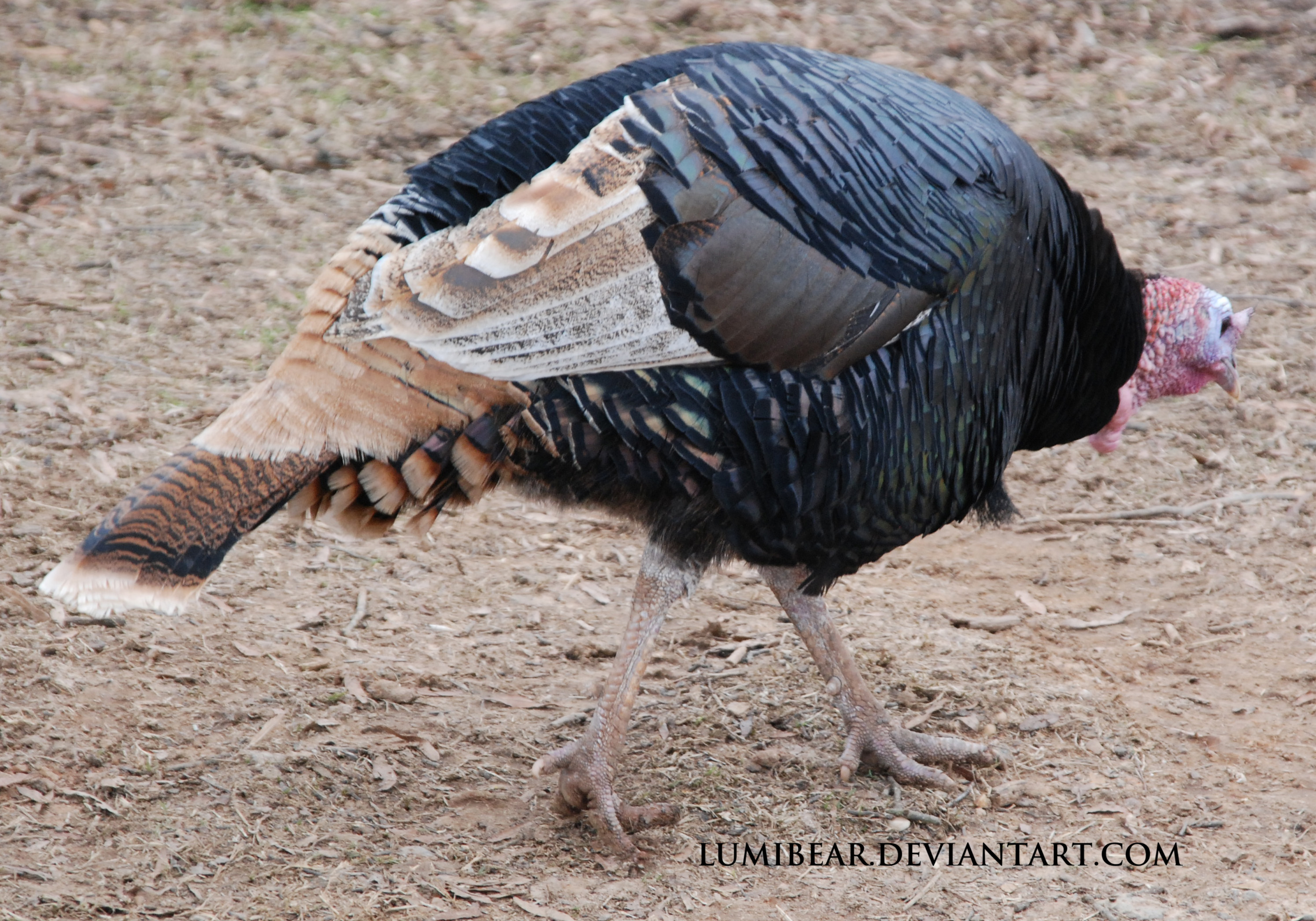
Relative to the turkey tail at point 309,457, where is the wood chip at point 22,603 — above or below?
below

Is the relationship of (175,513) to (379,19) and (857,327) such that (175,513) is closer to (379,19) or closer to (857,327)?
(857,327)

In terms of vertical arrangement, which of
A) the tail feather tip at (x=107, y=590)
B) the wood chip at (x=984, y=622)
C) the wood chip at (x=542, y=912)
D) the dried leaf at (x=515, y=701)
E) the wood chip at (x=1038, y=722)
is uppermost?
the tail feather tip at (x=107, y=590)

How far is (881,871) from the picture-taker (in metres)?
3.01

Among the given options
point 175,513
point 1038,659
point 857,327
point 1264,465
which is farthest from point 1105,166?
point 175,513

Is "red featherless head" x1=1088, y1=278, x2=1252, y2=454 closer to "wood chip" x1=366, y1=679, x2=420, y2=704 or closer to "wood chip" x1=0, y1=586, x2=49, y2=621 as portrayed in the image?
"wood chip" x1=366, y1=679, x2=420, y2=704

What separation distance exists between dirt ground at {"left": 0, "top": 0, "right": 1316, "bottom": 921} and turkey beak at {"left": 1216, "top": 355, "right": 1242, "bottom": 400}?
26.1 inches

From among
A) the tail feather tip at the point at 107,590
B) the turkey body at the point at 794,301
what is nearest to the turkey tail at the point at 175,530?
the tail feather tip at the point at 107,590

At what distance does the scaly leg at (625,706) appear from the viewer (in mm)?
3084

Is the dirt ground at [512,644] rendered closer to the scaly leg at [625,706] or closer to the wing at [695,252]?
the scaly leg at [625,706]

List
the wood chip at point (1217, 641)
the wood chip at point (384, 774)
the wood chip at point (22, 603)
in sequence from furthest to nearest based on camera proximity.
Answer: the wood chip at point (1217, 641) < the wood chip at point (22, 603) < the wood chip at point (384, 774)

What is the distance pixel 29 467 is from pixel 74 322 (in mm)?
1063

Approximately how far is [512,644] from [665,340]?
143cm

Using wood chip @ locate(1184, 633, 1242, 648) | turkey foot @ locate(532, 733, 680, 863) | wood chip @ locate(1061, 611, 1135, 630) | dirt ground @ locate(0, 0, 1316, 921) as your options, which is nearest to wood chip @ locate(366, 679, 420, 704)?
dirt ground @ locate(0, 0, 1316, 921)

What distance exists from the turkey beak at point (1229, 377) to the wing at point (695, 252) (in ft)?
4.51
